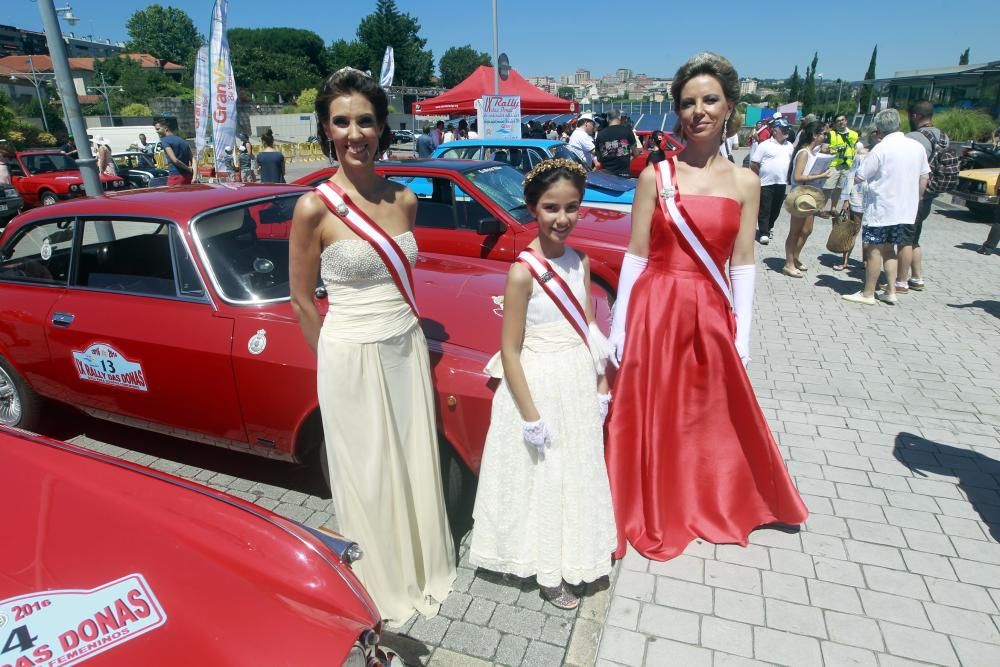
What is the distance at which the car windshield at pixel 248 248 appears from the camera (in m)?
3.11

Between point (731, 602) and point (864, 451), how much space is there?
180 centimetres

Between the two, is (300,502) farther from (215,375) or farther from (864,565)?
(864,565)

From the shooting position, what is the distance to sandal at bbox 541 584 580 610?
2.54m

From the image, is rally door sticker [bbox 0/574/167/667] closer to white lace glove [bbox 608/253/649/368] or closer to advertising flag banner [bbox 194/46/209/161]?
white lace glove [bbox 608/253/649/368]

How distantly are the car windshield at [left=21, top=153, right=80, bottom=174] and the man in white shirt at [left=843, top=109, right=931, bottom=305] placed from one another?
1768 centimetres

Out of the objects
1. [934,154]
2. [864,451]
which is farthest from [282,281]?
[934,154]

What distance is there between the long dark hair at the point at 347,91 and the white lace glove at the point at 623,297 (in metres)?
1.23

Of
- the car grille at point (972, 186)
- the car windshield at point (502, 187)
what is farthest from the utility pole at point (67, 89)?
the car grille at point (972, 186)

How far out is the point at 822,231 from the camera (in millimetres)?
10727

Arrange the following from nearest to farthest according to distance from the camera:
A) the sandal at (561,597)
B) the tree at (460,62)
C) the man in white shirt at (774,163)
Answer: the sandal at (561,597) → the man in white shirt at (774,163) → the tree at (460,62)

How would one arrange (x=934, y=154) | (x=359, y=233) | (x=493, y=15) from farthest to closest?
1. (x=493, y=15)
2. (x=934, y=154)
3. (x=359, y=233)

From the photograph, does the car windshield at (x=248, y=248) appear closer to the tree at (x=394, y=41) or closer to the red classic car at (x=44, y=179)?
the red classic car at (x=44, y=179)

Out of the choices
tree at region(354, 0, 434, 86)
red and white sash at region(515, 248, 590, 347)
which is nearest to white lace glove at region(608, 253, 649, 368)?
red and white sash at region(515, 248, 590, 347)

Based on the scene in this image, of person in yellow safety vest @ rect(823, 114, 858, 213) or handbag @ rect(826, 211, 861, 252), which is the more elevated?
person in yellow safety vest @ rect(823, 114, 858, 213)
